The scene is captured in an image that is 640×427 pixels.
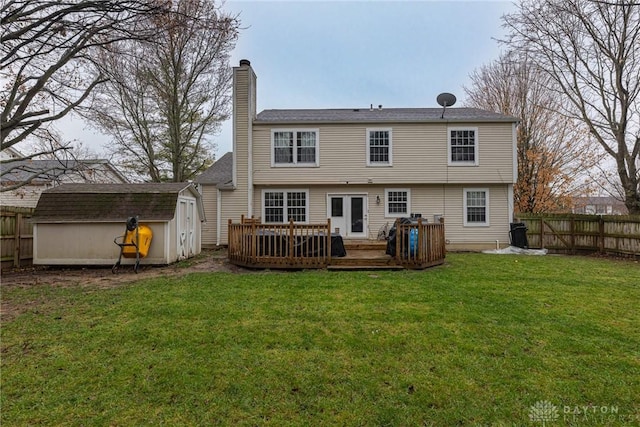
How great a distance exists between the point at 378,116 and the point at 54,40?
11569 millimetres

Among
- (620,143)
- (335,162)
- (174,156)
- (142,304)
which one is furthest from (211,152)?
(620,143)

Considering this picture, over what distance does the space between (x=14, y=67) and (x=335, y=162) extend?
10396mm

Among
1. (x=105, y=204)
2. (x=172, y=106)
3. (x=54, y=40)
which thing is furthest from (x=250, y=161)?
(x=54, y=40)

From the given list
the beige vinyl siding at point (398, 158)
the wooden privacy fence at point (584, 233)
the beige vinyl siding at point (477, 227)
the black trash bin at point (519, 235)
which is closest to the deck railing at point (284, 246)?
the beige vinyl siding at point (398, 158)

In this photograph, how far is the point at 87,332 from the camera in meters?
4.41

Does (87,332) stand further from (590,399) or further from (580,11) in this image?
(580,11)

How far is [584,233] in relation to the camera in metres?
13.2

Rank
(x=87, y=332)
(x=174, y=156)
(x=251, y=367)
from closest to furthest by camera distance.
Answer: (x=251, y=367) < (x=87, y=332) < (x=174, y=156)

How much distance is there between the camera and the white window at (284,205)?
576 inches

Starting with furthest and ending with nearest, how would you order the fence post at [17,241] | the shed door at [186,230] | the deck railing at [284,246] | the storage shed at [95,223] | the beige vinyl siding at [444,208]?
the beige vinyl siding at [444,208], the shed door at [186,230], the storage shed at [95,223], the fence post at [17,241], the deck railing at [284,246]

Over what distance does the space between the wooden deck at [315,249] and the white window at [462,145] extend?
19.6 feet

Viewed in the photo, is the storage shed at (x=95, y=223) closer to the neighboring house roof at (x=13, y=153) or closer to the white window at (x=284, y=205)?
the white window at (x=284, y=205)

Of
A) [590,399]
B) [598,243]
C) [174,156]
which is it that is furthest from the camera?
[174,156]

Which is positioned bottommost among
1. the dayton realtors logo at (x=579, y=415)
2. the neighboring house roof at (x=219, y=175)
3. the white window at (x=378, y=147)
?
the dayton realtors logo at (x=579, y=415)
